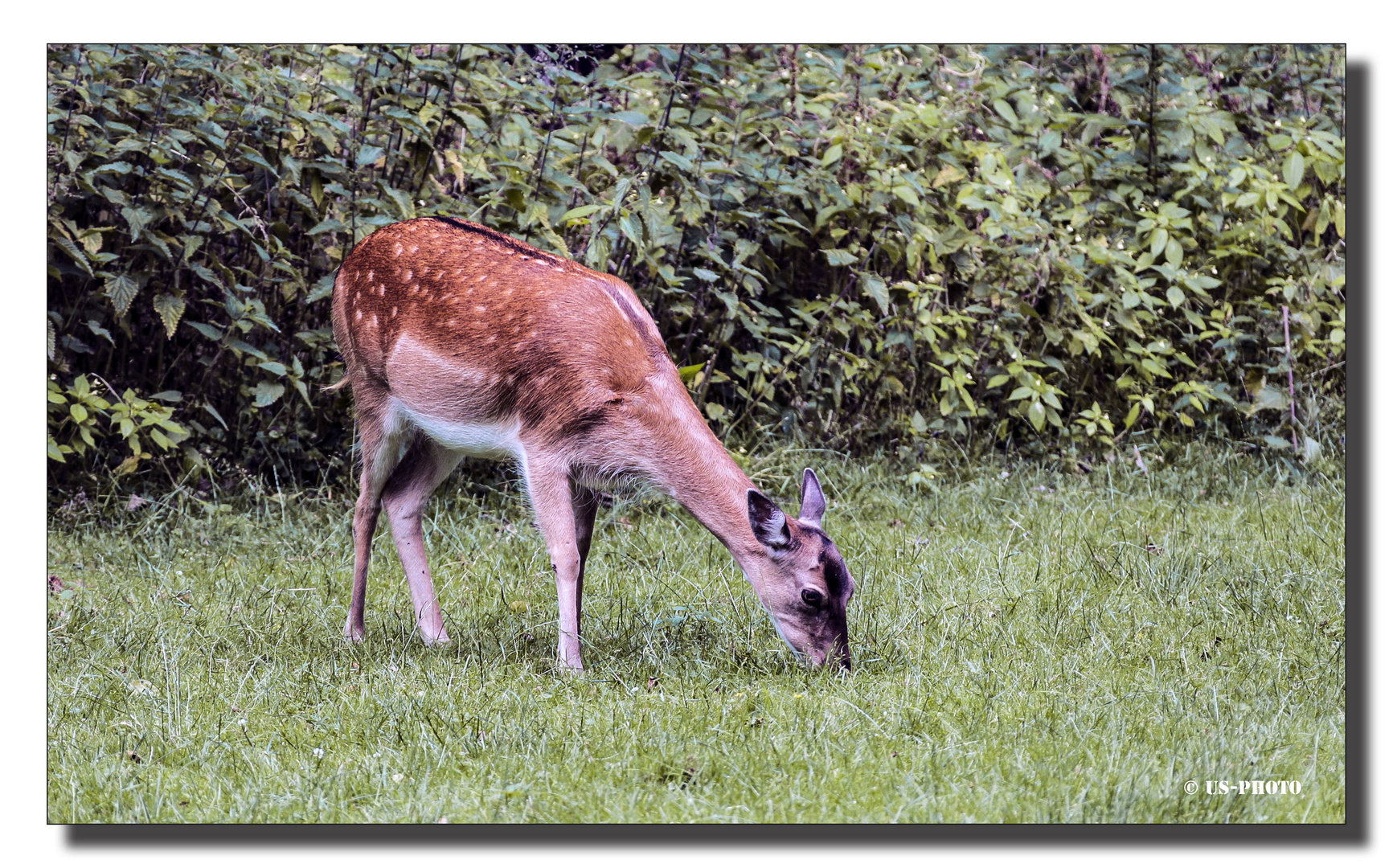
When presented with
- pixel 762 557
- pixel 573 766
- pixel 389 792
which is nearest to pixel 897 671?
pixel 762 557

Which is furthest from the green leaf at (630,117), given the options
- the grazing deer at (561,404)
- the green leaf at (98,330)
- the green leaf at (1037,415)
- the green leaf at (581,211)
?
the green leaf at (1037,415)

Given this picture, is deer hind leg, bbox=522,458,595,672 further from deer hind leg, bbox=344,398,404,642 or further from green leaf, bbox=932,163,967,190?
green leaf, bbox=932,163,967,190

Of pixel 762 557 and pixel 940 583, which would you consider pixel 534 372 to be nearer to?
pixel 762 557

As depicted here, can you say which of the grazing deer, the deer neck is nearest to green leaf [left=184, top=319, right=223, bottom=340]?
the grazing deer

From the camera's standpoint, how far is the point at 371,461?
5.46 metres

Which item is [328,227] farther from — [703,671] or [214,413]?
[703,671]

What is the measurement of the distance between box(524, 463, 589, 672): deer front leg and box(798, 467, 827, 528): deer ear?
74cm

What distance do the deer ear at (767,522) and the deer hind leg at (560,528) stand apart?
1.94ft

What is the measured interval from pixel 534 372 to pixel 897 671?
1483mm

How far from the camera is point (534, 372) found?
16.0 ft

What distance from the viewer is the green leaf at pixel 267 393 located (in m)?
6.26

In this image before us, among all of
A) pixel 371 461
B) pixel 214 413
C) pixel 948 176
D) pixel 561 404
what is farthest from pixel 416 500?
pixel 948 176

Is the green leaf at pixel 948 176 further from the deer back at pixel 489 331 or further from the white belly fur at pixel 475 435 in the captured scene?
the white belly fur at pixel 475 435

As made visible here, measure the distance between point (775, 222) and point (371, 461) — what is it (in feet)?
7.12
